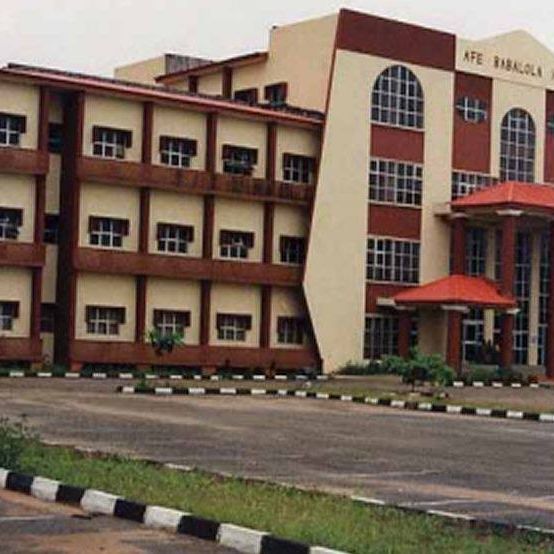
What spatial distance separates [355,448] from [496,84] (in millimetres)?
34511

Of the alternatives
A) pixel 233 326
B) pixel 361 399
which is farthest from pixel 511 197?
pixel 361 399

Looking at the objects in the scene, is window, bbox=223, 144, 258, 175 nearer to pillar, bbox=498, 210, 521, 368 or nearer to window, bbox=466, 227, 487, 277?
pillar, bbox=498, 210, 521, 368

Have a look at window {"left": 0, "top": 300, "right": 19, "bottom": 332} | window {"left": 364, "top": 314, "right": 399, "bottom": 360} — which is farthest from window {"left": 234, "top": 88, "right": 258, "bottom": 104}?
window {"left": 0, "top": 300, "right": 19, "bottom": 332}

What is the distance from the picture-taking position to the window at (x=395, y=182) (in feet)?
152

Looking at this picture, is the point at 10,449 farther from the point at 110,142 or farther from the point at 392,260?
the point at 392,260

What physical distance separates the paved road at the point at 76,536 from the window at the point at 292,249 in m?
35.0

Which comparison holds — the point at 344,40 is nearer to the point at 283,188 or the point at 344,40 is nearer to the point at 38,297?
the point at 283,188

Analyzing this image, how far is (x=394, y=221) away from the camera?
154ft

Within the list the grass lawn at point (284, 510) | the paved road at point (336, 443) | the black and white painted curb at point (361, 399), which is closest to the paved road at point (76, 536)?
the grass lawn at point (284, 510)

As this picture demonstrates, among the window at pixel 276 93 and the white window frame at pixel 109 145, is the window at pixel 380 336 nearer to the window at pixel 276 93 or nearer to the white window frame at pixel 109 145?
the window at pixel 276 93

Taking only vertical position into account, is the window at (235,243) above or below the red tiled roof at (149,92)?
below

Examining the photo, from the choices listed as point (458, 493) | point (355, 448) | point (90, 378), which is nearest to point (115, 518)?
point (458, 493)

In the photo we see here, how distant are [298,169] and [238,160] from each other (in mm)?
2431

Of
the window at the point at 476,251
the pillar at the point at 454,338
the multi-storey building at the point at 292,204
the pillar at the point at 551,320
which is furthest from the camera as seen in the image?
the window at the point at 476,251
